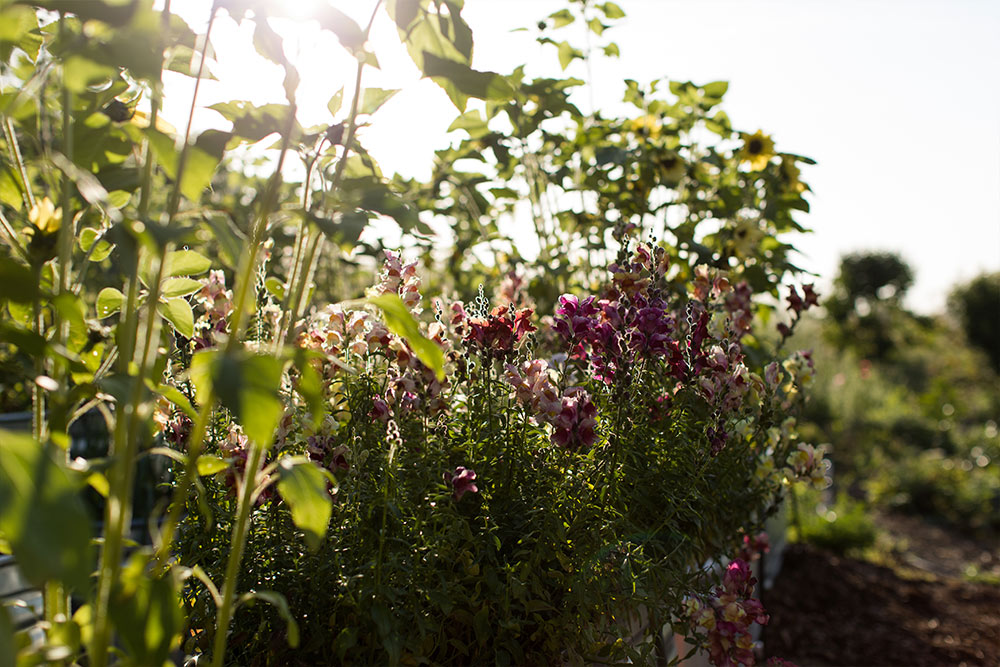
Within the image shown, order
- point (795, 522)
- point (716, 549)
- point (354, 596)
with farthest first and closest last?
point (795, 522)
point (716, 549)
point (354, 596)

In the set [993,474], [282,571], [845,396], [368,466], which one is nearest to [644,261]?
[368,466]

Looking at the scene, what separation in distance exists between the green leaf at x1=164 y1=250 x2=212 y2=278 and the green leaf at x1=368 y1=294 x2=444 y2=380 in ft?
1.12

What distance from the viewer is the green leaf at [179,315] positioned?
3.68 ft

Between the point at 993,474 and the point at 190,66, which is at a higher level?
the point at 190,66

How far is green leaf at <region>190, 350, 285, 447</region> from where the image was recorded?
0.70 metres

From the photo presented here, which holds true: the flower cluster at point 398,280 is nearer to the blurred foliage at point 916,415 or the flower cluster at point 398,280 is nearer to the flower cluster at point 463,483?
the flower cluster at point 463,483

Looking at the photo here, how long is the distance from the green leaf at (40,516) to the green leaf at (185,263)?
0.41 m

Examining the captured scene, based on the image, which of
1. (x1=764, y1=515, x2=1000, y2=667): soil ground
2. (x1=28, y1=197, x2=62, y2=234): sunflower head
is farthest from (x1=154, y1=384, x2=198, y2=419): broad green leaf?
(x1=764, y1=515, x2=1000, y2=667): soil ground

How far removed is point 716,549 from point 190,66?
5.27 feet

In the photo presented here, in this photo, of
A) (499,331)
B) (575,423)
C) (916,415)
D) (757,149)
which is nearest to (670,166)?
(757,149)

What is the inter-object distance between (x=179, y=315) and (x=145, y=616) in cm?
51

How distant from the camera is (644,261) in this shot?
1705 millimetres

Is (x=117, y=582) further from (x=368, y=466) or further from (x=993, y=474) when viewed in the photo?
(x=993, y=474)

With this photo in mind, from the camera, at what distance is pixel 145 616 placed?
782mm
